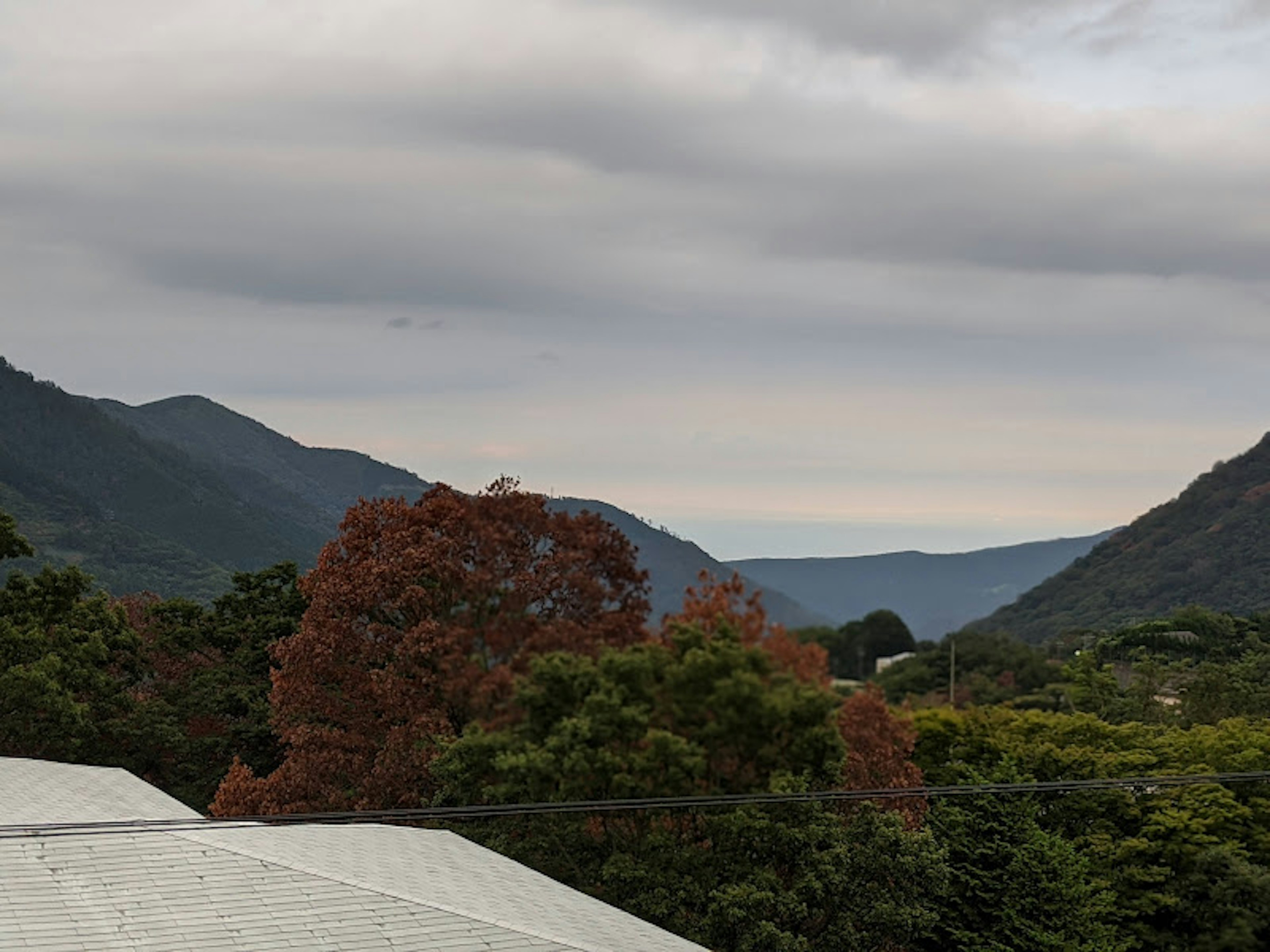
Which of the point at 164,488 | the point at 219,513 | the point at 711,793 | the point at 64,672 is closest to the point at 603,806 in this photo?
the point at 711,793

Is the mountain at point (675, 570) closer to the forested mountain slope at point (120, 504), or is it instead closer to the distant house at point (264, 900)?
the distant house at point (264, 900)

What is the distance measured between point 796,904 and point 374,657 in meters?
9.97

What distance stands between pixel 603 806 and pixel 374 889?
4059mm

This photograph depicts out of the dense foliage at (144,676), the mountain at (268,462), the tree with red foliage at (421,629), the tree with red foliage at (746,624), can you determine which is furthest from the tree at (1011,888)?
the mountain at (268,462)

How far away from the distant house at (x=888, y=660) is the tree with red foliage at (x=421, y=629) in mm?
6192

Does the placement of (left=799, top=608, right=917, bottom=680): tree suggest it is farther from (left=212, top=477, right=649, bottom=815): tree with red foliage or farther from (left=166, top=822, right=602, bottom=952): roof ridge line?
(left=166, top=822, right=602, bottom=952): roof ridge line

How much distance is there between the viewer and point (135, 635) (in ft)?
113

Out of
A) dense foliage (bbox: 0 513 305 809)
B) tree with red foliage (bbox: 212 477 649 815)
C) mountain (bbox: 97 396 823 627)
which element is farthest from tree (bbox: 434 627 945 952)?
mountain (bbox: 97 396 823 627)

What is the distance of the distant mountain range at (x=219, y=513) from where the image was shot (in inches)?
1417

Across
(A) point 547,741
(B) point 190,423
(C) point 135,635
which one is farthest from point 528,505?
(B) point 190,423

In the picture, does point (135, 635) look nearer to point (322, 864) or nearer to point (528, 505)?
point (528, 505)

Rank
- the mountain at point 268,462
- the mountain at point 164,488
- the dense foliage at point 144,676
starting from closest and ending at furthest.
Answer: the dense foliage at point 144,676
the mountain at point 164,488
the mountain at point 268,462

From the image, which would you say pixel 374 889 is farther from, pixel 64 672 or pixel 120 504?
pixel 120 504

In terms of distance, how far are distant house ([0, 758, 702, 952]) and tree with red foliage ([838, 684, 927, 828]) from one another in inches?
386
